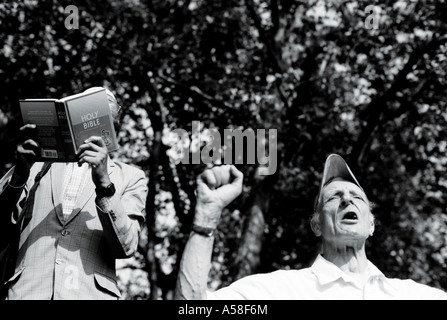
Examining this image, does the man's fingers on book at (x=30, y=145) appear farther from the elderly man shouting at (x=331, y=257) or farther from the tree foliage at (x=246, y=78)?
the tree foliage at (x=246, y=78)

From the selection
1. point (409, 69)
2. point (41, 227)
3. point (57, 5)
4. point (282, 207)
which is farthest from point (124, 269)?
point (41, 227)

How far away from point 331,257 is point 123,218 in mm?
1233

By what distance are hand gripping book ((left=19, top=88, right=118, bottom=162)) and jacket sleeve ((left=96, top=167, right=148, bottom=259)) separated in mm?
309

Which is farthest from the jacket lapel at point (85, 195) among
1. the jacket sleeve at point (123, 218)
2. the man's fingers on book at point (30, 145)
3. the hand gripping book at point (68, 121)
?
the man's fingers on book at point (30, 145)

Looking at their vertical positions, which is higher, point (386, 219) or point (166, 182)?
point (166, 182)

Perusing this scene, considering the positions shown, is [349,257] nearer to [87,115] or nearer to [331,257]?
[331,257]

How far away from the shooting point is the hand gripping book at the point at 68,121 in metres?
3.76

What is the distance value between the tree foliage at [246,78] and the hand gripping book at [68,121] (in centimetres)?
670

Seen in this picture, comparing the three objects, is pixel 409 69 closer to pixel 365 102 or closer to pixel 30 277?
pixel 365 102

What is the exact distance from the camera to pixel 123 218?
3639mm

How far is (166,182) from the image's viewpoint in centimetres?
1223

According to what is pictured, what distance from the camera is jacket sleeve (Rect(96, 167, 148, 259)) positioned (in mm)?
3588

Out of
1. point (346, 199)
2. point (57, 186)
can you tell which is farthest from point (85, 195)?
point (346, 199)
